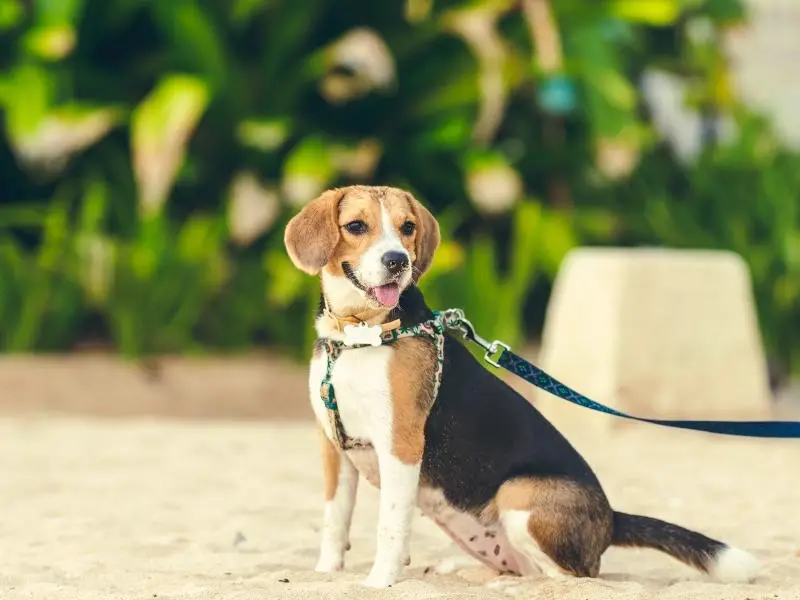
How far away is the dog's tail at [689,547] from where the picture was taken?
3.61 meters

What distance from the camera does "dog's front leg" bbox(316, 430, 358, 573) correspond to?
11.6 feet

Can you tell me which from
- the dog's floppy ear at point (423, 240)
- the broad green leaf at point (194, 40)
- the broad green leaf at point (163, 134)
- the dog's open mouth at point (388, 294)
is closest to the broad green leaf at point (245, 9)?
the broad green leaf at point (194, 40)

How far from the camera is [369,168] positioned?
33.3 feet

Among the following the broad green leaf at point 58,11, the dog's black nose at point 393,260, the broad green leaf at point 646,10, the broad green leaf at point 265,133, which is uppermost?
the broad green leaf at point 646,10

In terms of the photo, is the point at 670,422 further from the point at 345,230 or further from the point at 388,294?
the point at 345,230

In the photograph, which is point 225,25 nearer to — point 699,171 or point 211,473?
point 699,171

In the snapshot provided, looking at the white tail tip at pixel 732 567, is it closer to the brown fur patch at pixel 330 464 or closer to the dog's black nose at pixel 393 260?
the brown fur patch at pixel 330 464

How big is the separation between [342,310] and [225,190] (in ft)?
23.8

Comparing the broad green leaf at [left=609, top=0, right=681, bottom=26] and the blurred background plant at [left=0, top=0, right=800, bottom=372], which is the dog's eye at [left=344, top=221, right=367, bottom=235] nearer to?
the blurred background plant at [left=0, top=0, right=800, bottom=372]

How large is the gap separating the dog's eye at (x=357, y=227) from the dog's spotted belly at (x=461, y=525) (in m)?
0.59

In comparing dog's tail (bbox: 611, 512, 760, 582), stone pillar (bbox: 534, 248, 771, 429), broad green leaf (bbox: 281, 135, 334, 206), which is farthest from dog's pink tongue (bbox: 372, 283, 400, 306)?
broad green leaf (bbox: 281, 135, 334, 206)

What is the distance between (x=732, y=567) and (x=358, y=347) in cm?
125

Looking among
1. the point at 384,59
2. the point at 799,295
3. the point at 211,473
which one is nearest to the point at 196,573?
the point at 211,473

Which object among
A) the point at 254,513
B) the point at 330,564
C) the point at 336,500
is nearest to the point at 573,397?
the point at 336,500
